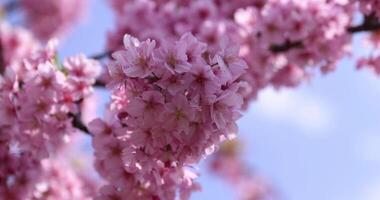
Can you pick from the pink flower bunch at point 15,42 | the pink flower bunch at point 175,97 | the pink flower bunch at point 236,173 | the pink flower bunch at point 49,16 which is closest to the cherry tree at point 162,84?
the pink flower bunch at point 175,97

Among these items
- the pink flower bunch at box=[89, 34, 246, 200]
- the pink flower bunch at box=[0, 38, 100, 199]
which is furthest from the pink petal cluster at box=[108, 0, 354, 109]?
the pink flower bunch at box=[89, 34, 246, 200]

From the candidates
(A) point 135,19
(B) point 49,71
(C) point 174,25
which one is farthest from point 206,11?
(B) point 49,71

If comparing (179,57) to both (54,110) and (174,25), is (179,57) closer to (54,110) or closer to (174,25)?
(54,110)

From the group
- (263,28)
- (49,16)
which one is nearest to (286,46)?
(263,28)

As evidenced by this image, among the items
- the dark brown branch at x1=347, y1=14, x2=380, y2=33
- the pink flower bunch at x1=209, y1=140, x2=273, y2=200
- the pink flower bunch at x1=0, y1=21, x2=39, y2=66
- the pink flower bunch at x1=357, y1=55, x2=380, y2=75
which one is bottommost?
the dark brown branch at x1=347, y1=14, x2=380, y2=33

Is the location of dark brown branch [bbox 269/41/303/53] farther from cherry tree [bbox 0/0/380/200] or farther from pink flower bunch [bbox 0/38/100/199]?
pink flower bunch [bbox 0/38/100/199]

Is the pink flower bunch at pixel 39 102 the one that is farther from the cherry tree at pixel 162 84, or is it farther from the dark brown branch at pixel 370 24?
the dark brown branch at pixel 370 24
